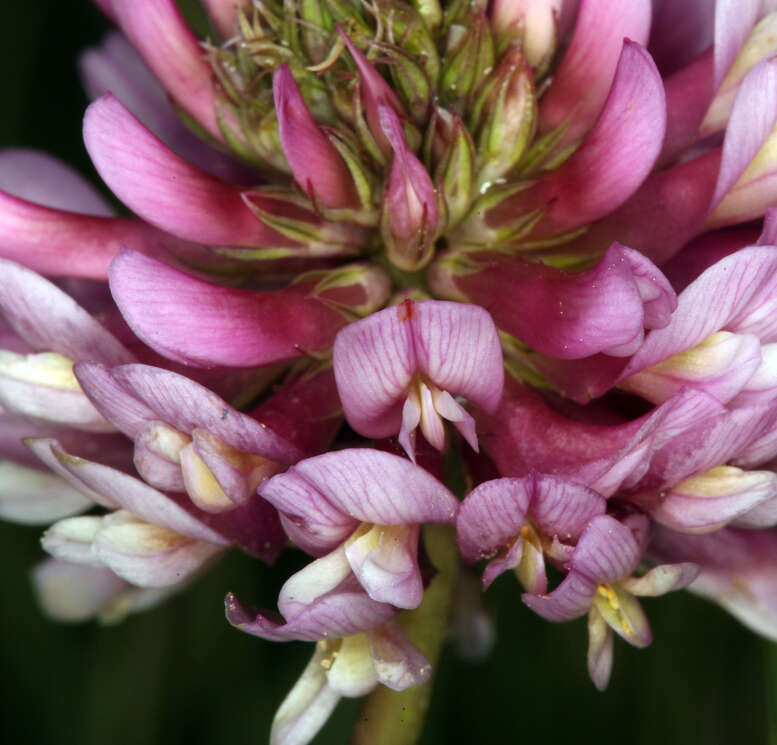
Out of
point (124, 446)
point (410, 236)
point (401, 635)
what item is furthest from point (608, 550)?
point (124, 446)

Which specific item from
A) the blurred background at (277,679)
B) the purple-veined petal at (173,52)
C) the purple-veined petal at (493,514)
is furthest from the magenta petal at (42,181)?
the purple-veined petal at (493,514)

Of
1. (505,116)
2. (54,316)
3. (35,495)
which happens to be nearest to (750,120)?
(505,116)

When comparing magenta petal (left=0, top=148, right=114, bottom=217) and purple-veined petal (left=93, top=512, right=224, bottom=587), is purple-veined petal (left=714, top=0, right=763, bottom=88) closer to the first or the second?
purple-veined petal (left=93, top=512, right=224, bottom=587)

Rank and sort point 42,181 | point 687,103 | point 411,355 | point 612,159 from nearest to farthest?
point 411,355, point 612,159, point 687,103, point 42,181

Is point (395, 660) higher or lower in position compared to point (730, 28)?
lower

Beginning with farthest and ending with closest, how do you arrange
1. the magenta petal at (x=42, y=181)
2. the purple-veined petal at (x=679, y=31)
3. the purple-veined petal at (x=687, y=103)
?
1. the magenta petal at (x=42, y=181)
2. the purple-veined petal at (x=679, y=31)
3. the purple-veined petal at (x=687, y=103)

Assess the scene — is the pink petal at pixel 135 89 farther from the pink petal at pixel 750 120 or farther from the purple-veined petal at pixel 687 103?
the pink petal at pixel 750 120

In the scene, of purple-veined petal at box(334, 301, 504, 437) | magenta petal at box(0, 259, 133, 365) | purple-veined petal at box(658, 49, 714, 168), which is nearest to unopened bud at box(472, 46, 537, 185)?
purple-veined petal at box(658, 49, 714, 168)

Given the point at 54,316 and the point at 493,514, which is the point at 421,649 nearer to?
the point at 493,514
